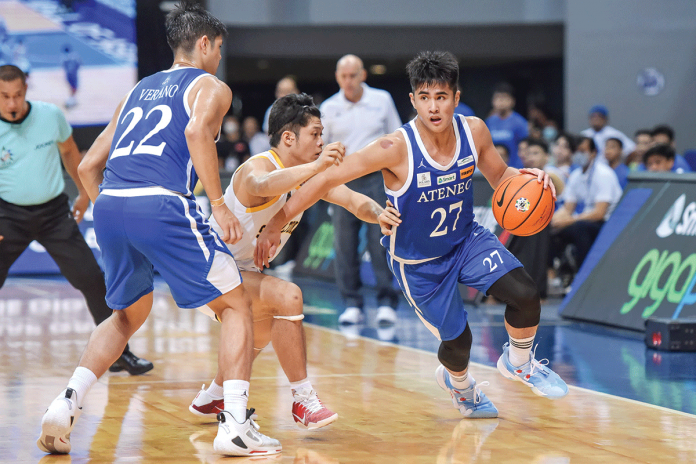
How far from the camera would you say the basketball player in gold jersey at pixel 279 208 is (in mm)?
4426

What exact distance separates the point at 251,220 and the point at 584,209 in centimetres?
676

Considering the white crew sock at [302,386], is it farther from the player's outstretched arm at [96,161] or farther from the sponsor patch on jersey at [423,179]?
the player's outstretched arm at [96,161]

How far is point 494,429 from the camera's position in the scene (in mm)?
4590

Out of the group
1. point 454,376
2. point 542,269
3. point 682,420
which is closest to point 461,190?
point 454,376

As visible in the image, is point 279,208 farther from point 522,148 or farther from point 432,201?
point 522,148

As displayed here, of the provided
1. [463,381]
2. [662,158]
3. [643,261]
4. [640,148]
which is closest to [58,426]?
[463,381]

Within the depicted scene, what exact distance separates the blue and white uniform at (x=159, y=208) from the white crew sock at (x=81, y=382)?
405mm

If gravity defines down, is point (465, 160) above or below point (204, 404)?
above

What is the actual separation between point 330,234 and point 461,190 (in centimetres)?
775

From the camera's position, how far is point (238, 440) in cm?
397

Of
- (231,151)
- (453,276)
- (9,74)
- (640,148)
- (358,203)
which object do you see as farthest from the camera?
(231,151)

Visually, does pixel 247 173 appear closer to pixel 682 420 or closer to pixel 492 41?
pixel 682 420

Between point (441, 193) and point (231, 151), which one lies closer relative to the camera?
point (441, 193)

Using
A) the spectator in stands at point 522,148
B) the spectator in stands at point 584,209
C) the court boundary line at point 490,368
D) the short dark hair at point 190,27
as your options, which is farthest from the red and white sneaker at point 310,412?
the spectator in stands at point 522,148
